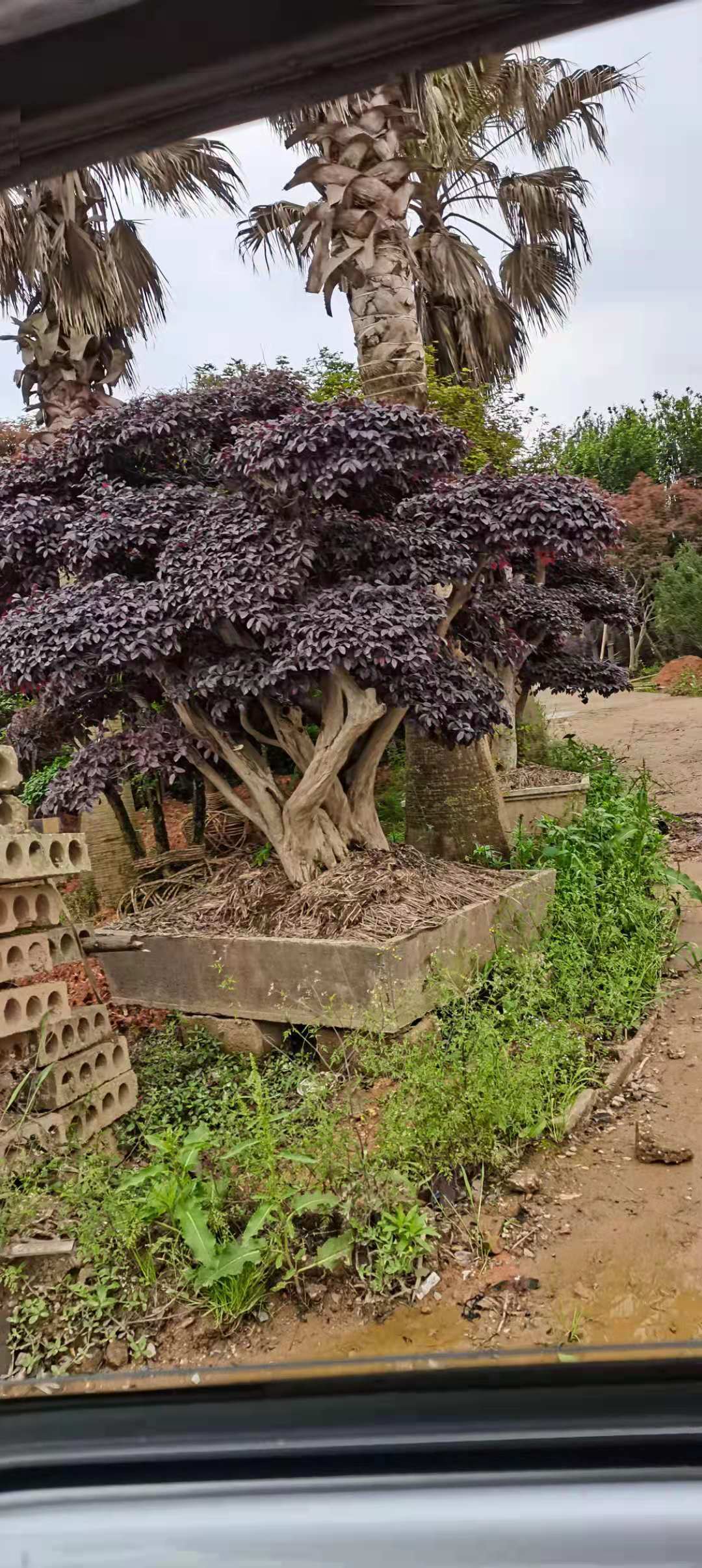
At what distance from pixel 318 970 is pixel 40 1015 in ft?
3.87

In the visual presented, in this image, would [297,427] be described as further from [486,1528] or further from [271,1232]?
[486,1528]

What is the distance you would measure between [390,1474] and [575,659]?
25.8 ft

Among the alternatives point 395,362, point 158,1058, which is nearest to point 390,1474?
point 158,1058

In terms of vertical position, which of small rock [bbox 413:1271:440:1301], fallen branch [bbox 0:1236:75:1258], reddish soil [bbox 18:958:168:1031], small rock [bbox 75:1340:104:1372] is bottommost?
small rock [bbox 75:1340:104:1372]

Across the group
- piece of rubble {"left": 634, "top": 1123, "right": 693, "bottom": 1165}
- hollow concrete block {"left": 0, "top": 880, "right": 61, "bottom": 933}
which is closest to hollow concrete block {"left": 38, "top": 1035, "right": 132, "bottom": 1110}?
hollow concrete block {"left": 0, "top": 880, "right": 61, "bottom": 933}

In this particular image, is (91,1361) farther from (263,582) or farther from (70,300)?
(70,300)

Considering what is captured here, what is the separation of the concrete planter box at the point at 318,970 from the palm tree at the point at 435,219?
2.79m

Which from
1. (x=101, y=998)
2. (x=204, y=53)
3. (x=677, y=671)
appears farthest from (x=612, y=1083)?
(x=677, y=671)

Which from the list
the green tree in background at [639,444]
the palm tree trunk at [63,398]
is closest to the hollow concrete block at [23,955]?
the palm tree trunk at [63,398]

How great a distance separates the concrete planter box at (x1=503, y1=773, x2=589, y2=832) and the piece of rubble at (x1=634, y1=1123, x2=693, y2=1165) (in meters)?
3.48

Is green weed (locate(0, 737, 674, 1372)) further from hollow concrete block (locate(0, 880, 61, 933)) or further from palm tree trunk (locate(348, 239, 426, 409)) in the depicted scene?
palm tree trunk (locate(348, 239, 426, 409))

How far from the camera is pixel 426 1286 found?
2596 millimetres

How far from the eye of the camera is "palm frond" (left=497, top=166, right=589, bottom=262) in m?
7.34

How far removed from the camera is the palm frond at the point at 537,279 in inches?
308
